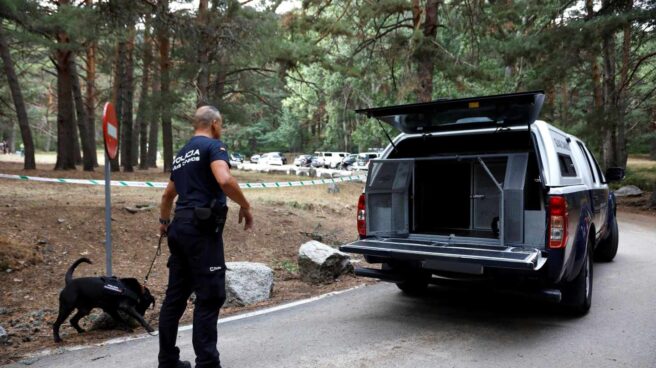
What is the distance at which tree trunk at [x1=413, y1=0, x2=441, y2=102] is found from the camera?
42.3 ft

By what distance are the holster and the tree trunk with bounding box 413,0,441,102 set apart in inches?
407

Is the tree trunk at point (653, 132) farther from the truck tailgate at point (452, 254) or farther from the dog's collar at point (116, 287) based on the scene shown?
the dog's collar at point (116, 287)

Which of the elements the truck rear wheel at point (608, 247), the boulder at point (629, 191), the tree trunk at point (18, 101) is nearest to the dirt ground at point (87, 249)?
the truck rear wheel at point (608, 247)

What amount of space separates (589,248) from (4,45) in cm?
1948

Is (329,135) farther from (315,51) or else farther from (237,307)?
(237,307)

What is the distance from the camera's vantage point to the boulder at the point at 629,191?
2088 cm

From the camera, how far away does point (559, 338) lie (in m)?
4.49

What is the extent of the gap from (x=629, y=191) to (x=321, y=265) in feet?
62.5

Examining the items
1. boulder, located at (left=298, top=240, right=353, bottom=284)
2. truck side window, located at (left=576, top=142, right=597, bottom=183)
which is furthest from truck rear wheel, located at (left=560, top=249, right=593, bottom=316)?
boulder, located at (left=298, top=240, right=353, bottom=284)

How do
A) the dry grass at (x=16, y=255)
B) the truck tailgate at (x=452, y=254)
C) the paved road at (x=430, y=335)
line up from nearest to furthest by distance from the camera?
the paved road at (x=430, y=335)
the truck tailgate at (x=452, y=254)
the dry grass at (x=16, y=255)

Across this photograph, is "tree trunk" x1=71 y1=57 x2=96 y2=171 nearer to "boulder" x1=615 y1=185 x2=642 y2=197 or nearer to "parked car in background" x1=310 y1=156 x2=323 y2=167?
"boulder" x1=615 y1=185 x2=642 y2=197

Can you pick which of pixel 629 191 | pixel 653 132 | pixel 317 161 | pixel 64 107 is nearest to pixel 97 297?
pixel 64 107

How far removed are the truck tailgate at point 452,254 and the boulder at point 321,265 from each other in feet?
6.47

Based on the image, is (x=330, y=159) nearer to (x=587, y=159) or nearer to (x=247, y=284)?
(x=587, y=159)
